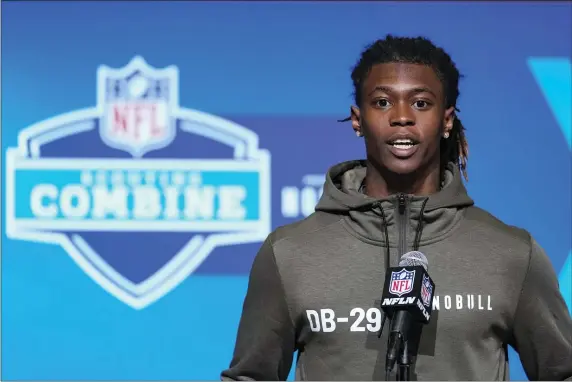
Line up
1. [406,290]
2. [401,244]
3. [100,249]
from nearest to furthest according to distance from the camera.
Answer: [406,290]
[401,244]
[100,249]

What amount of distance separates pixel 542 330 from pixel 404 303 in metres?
0.45

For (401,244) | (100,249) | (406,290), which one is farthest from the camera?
(100,249)

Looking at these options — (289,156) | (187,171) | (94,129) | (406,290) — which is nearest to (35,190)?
(94,129)

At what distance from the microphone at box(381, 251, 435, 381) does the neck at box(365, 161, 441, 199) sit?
0.34 m

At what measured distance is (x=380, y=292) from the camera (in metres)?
1.79

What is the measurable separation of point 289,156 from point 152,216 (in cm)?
48

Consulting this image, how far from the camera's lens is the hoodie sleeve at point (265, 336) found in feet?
5.99

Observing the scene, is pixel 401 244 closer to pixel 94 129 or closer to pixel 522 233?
pixel 522 233

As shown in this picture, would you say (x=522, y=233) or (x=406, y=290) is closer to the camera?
(x=406, y=290)

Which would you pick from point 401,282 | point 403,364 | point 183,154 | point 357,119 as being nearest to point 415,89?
point 357,119

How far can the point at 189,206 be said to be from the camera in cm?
325

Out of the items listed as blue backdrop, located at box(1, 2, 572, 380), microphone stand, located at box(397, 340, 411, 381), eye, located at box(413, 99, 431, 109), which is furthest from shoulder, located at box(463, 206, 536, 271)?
blue backdrop, located at box(1, 2, 572, 380)

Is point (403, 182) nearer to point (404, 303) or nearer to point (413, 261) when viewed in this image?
point (413, 261)

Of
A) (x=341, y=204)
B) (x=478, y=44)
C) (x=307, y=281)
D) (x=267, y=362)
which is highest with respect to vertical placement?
(x=478, y=44)
